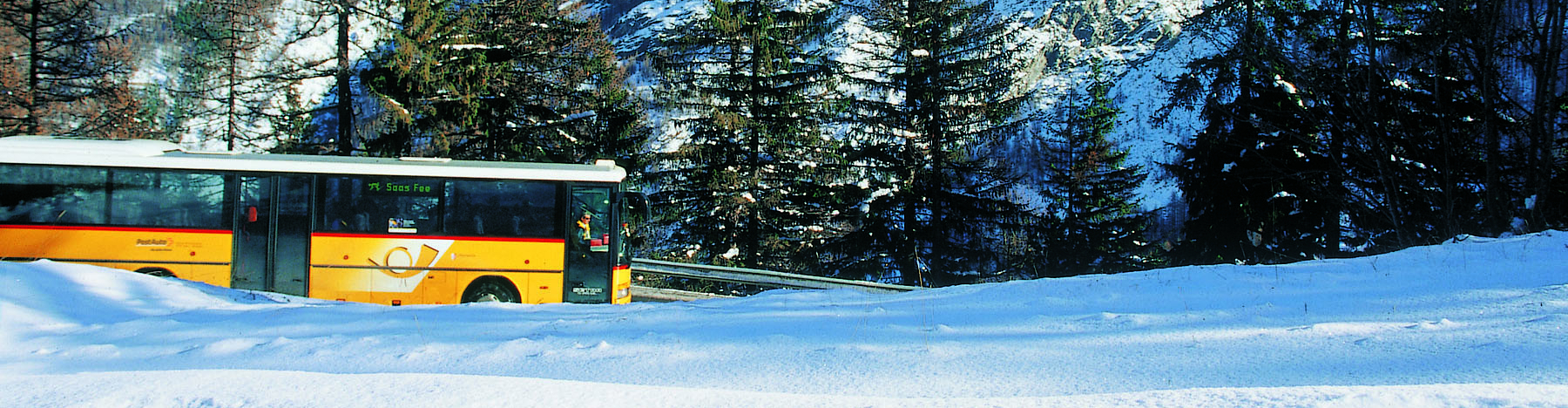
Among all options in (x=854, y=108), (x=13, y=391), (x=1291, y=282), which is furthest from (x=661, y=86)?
(x=13, y=391)

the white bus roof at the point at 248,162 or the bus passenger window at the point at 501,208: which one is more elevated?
the white bus roof at the point at 248,162

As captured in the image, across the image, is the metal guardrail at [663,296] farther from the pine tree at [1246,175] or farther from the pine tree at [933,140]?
the pine tree at [1246,175]

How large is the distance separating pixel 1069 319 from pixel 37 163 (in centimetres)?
1377

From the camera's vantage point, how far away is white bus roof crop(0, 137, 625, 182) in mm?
12000

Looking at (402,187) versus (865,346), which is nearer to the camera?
(865,346)

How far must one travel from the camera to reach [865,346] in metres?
4.70

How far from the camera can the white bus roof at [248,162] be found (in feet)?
39.4

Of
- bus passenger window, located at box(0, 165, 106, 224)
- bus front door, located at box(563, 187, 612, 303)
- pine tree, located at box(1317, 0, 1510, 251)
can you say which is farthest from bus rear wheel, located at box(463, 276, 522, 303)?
pine tree, located at box(1317, 0, 1510, 251)

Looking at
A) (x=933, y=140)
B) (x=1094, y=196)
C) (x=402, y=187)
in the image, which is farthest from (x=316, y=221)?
(x=1094, y=196)

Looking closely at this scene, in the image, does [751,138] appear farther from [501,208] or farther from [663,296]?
[501,208]

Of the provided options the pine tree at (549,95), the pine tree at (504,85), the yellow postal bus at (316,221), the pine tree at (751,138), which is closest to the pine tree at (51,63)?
the pine tree at (504,85)

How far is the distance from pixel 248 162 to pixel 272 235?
1.09 meters

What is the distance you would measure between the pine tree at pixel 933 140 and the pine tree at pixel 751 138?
1.24m

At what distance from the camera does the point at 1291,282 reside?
6887 mm
